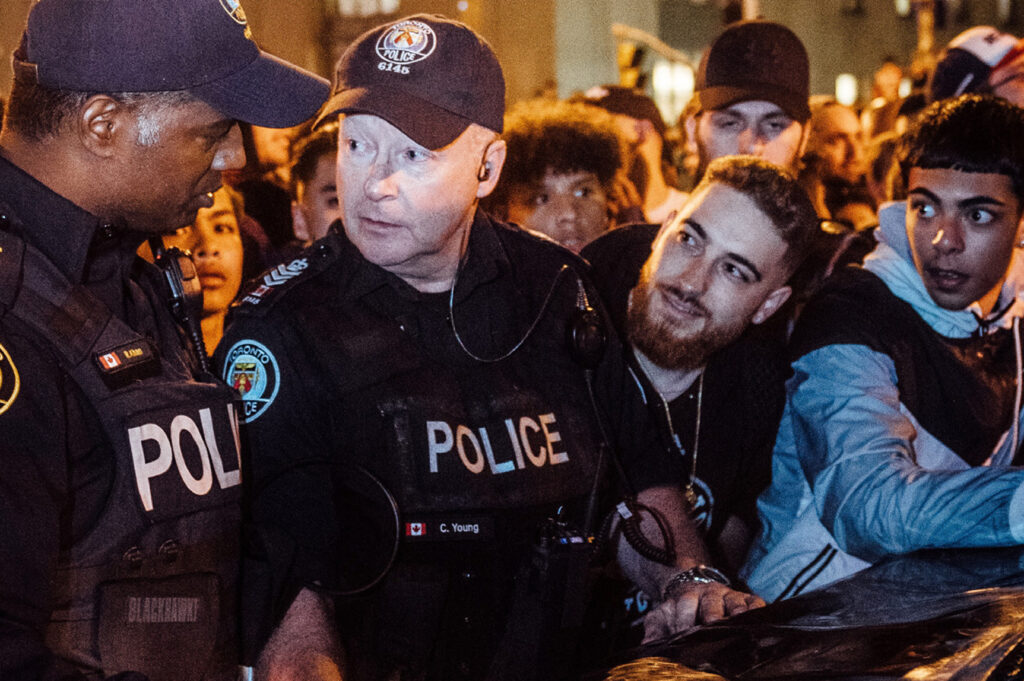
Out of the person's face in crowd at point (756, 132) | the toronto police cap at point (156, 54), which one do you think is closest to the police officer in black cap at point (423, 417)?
the toronto police cap at point (156, 54)

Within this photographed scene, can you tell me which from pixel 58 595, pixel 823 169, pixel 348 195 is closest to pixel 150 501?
pixel 58 595

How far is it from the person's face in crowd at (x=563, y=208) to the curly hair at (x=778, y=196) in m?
0.99

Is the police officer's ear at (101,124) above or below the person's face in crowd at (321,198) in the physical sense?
above

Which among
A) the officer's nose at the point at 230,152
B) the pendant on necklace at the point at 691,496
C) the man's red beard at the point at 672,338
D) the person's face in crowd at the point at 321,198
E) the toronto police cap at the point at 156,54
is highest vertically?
the toronto police cap at the point at 156,54

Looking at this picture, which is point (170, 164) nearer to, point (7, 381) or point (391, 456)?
point (7, 381)

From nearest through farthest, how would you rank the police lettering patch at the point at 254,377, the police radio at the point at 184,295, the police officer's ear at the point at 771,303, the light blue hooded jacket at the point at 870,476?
the police radio at the point at 184,295 → the police lettering patch at the point at 254,377 → the light blue hooded jacket at the point at 870,476 → the police officer's ear at the point at 771,303

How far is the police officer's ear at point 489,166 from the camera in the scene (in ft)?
9.33

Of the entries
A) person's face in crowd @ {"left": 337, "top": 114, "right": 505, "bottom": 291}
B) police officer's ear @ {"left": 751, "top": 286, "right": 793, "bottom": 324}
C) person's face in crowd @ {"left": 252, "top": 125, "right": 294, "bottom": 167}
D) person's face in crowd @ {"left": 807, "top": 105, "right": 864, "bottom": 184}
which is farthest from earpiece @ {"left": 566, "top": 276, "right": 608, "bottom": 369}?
person's face in crowd @ {"left": 807, "top": 105, "right": 864, "bottom": 184}

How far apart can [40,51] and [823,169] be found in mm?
5788

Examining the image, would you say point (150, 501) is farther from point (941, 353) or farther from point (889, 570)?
point (941, 353)

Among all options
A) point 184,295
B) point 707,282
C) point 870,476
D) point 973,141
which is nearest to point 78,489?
point 184,295

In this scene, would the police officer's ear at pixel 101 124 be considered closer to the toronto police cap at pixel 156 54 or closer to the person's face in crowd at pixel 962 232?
the toronto police cap at pixel 156 54

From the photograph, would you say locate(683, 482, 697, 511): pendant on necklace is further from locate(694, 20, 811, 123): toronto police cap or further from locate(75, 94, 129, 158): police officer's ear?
locate(75, 94, 129, 158): police officer's ear

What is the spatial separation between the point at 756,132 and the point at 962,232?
133cm
